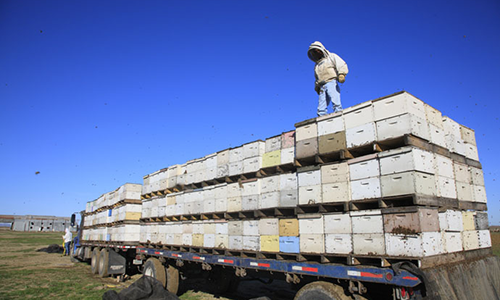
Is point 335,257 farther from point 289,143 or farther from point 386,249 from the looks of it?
point 289,143

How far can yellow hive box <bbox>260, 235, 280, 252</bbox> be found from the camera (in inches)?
257

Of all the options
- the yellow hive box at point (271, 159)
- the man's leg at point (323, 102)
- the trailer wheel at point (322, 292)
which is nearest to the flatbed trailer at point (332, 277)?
the trailer wheel at point (322, 292)

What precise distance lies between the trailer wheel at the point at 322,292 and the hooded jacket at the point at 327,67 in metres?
5.31

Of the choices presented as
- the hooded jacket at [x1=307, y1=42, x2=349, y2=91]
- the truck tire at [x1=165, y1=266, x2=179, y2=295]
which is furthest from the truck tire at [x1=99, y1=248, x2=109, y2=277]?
the hooded jacket at [x1=307, y1=42, x2=349, y2=91]

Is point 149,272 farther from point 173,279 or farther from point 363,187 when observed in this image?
point 363,187

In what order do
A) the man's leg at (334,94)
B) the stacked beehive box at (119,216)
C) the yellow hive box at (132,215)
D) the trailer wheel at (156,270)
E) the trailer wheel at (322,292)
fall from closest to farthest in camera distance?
the trailer wheel at (322,292)
the man's leg at (334,94)
the trailer wheel at (156,270)
the stacked beehive box at (119,216)
the yellow hive box at (132,215)

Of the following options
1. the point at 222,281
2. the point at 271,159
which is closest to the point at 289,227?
the point at 271,159

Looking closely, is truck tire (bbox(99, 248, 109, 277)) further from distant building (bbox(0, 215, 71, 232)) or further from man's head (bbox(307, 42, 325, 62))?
distant building (bbox(0, 215, 71, 232))

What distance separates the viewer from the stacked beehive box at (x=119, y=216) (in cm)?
1312

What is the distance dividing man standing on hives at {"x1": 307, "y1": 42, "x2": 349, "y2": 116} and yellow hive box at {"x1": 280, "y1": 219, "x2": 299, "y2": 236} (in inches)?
132

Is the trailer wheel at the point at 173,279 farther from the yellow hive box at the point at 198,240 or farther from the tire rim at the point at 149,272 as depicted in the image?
the yellow hive box at the point at 198,240

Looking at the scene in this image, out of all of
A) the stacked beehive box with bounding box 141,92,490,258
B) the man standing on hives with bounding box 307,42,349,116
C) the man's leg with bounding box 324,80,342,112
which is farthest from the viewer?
the man standing on hives with bounding box 307,42,349,116

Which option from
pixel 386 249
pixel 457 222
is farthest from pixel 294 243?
pixel 457 222

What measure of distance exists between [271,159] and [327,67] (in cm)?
326
